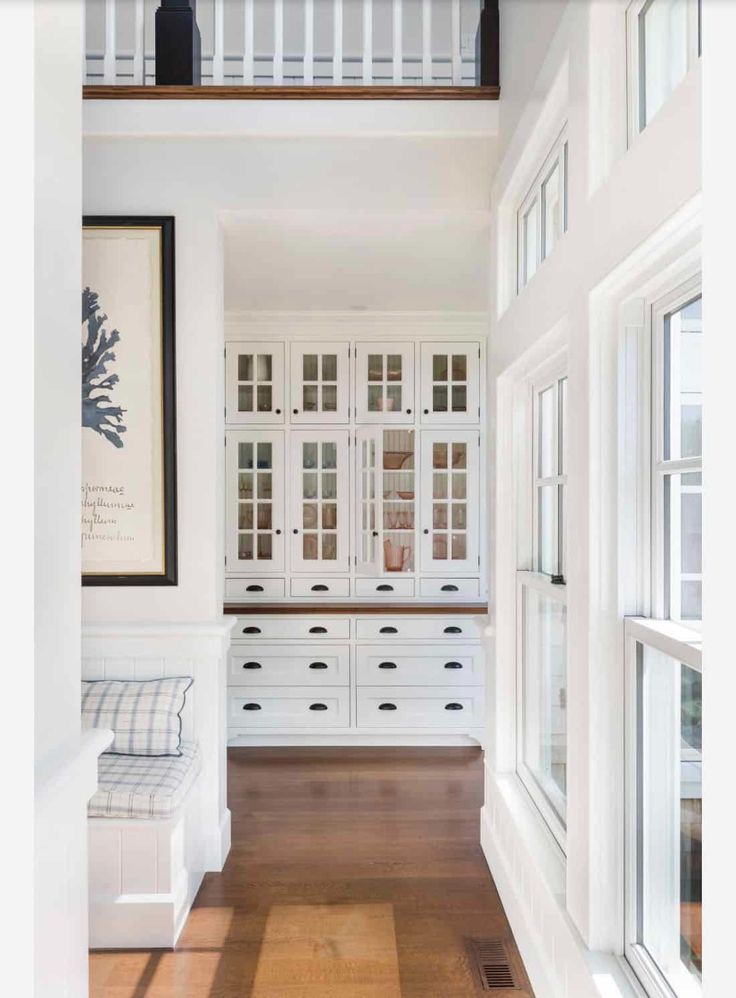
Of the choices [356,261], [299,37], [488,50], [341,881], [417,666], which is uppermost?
[299,37]

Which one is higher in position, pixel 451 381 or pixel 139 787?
pixel 451 381

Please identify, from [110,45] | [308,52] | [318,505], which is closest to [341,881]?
[318,505]

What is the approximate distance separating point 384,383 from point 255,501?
3.57 feet

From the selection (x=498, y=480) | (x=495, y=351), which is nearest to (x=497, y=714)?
(x=498, y=480)

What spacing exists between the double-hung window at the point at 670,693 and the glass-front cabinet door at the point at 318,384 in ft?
10.4

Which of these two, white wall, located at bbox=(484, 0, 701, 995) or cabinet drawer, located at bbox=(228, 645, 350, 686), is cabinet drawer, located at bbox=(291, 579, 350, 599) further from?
white wall, located at bbox=(484, 0, 701, 995)

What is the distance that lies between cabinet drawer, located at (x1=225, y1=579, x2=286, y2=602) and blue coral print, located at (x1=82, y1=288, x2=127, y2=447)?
1880 millimetres

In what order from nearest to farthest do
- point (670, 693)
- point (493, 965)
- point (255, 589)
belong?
point (670, 693), point (493, 965), point (255, 589)

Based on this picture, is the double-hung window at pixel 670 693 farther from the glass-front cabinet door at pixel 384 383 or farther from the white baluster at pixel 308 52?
the glass-front cabinet door at pixel 384 383

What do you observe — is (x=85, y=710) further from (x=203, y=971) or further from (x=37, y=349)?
(x=37, y=349)

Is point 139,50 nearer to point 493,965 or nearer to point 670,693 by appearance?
point 670,693

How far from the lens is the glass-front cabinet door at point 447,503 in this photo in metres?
4.58

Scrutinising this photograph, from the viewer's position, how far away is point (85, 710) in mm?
2705

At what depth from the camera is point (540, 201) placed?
2346 millimetres
